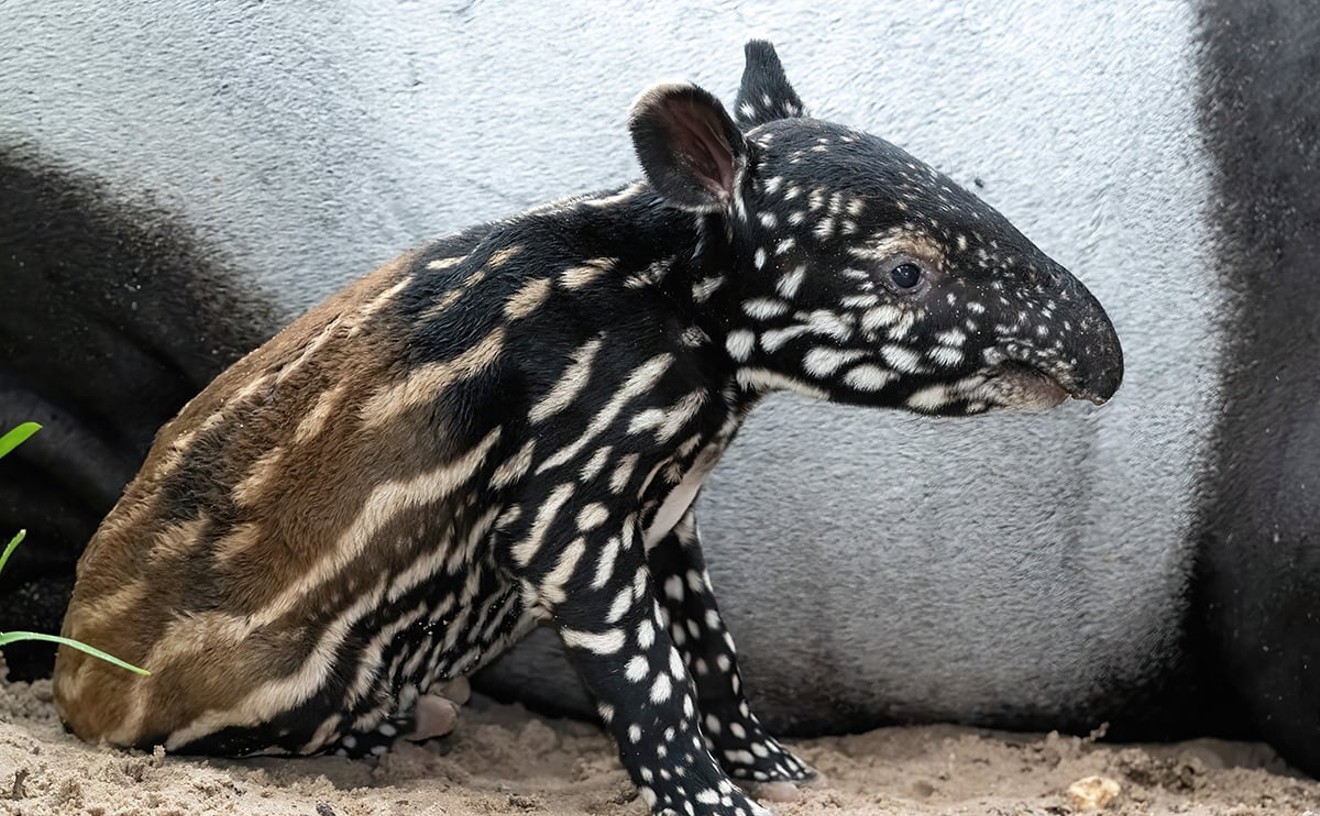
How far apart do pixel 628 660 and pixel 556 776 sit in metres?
0.74

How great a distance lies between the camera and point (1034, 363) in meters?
3.21

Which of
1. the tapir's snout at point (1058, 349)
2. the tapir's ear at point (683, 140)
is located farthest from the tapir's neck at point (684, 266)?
the tapir's snout at point (1058, 349)

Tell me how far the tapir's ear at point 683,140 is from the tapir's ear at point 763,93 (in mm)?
373

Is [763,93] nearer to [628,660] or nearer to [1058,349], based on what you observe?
[1058,349]

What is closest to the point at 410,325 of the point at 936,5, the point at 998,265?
the point at 998,265

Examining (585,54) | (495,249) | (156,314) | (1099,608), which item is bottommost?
(1099,608)

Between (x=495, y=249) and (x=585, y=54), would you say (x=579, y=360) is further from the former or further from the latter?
(x=585, y=54)

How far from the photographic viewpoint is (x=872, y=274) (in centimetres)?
316

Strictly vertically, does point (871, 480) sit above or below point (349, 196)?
below

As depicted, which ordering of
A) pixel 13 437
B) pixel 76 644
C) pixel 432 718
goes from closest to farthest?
pixel 76 644
pixel 13 437
pixel 432 718

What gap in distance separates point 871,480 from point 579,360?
3.43 ft

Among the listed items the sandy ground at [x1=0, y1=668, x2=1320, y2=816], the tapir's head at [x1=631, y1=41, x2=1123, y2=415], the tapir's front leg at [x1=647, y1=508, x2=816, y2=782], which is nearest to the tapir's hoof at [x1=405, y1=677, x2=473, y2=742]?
the sandy ground at [x1=0, y1=668, x2=1320, y2=816]

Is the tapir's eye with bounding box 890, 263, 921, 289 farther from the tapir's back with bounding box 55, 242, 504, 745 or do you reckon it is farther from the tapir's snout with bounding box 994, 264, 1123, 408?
the tapir's back with bounding box 55, 242, 504, 745

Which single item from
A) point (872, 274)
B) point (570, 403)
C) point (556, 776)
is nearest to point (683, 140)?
point (872, 274)
